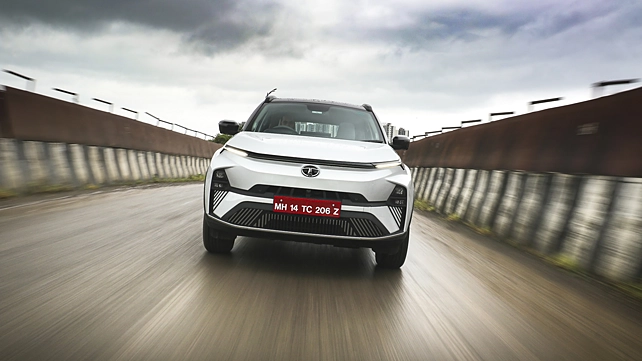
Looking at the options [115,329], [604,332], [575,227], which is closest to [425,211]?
[575,227]

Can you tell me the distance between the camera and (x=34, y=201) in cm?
866

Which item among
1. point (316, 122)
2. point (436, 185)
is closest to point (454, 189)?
point (436, 185)

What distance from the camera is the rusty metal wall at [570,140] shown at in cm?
588

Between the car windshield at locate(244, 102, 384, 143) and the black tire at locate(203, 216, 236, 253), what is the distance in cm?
136

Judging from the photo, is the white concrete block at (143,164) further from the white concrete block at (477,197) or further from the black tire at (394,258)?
the black tire at (394,258)

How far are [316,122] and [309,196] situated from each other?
1.73 meters

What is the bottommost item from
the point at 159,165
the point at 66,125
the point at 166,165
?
the point at 166,165

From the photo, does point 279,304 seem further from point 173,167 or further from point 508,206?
point 173,167

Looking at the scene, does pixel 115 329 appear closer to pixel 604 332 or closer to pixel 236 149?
pixel 236 149

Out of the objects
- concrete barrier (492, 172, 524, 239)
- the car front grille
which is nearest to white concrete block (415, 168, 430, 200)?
concrete barrier (492, 172, 524, 239)

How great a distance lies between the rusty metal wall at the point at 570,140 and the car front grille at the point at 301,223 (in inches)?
121

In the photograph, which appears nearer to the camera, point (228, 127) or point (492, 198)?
point (228, 127)

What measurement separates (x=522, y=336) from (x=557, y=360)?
0.41 m

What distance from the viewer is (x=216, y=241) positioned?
5.12m
